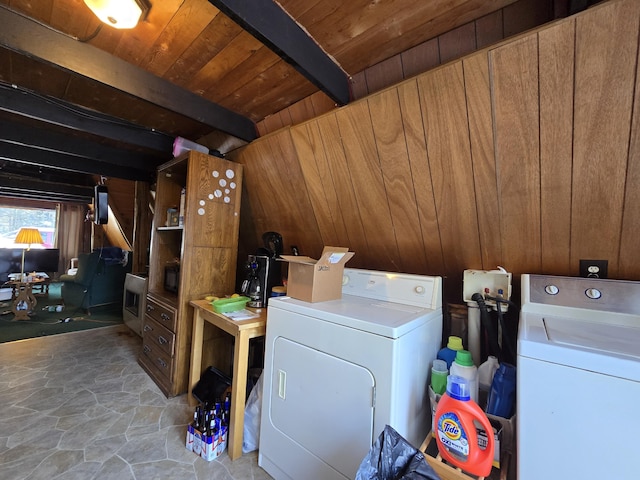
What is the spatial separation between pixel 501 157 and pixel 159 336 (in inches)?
110

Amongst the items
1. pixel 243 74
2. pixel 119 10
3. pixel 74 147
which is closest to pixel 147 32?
pixel 119 10

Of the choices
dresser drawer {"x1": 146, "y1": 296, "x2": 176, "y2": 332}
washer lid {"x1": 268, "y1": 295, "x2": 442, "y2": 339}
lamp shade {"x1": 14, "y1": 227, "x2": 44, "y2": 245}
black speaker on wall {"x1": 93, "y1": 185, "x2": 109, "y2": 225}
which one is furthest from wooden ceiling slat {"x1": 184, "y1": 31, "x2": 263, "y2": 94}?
lamp shade {"x1": 14, "y1": 227, "x2": 44, "y2": 245}

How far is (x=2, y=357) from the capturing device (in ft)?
8.97

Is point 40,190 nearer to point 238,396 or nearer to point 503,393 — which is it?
point 238,396

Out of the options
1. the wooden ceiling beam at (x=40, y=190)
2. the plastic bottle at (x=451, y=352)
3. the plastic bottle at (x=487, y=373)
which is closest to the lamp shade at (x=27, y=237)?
the wooden ceiling beam at (x=40, y=190)

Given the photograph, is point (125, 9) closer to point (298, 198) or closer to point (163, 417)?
point (298, 198)

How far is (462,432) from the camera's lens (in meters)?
0.94

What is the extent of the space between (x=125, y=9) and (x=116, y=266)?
4.95 metres

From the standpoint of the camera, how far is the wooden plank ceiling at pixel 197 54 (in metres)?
1.13

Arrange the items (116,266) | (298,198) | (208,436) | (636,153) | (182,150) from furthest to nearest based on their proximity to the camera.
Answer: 1. (116,266)
2. (182,150)
3. (298,198)
4. (208,436)
5. (636,153)

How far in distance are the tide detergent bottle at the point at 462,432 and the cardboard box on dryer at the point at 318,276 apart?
0.73 m

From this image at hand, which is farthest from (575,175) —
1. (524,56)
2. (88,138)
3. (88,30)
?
(88,138)

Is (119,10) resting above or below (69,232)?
above

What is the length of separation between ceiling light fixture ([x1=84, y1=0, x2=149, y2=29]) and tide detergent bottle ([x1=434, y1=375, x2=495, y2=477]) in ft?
6.47
